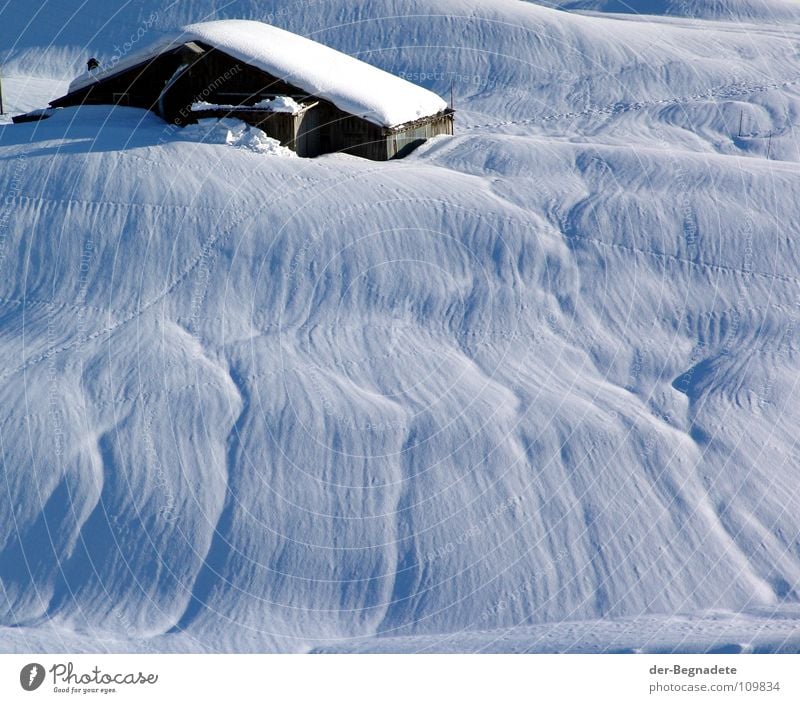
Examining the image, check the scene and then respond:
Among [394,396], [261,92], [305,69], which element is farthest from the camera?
[305,69]

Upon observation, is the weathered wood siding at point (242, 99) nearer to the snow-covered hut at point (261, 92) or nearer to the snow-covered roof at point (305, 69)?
the snow-covered hut at point (261, 92)

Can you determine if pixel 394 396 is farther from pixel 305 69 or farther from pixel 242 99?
pixel 305 69

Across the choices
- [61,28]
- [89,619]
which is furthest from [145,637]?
[61,28]

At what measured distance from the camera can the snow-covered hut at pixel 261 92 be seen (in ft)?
78.0

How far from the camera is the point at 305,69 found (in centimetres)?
2458

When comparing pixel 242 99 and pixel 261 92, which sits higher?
pixel 261 92

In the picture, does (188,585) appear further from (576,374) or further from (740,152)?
(740,152)

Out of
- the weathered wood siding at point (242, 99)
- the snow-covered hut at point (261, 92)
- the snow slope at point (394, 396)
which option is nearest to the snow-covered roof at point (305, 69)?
the snow-covered hut at point (261, 92)

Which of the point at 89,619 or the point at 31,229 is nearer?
the point at 89,619

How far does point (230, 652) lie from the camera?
15.2m

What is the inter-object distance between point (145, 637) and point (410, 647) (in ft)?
11.6

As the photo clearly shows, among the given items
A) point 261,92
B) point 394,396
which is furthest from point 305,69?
point 394,396

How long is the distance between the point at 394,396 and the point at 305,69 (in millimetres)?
9359

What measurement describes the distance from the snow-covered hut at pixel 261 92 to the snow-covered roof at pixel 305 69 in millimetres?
25
